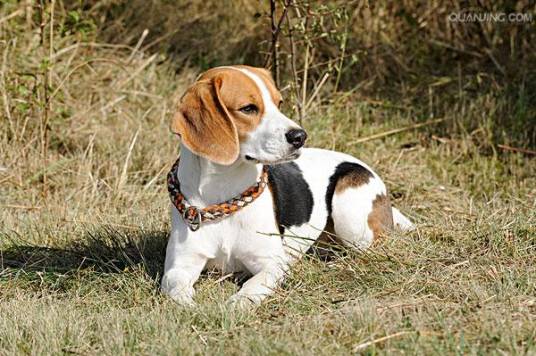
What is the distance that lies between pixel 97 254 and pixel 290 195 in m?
1.13

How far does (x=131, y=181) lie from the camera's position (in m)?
6.49

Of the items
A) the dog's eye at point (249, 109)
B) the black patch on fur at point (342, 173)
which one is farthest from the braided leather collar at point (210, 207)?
the black patch on fur at point (342, 173)

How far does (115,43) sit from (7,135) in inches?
80.2

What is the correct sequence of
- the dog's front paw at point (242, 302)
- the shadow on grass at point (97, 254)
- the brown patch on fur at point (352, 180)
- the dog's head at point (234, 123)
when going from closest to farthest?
the dog's front paw at point (242, 302) < the dog's head at point (234, 123) < the shadow on grass at point (97, 254) < the brown patch on fur at point (352, 180)

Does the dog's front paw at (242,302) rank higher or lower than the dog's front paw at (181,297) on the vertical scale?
higher

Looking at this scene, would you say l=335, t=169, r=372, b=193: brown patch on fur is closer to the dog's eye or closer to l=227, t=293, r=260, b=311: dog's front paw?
the dog's eye

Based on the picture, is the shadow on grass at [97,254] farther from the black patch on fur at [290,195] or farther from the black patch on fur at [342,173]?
the black patch on fur at [342,173]

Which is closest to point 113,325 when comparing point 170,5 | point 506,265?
point 506,265

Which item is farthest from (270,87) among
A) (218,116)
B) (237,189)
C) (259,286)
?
(259,286)

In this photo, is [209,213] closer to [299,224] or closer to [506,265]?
[299,224]

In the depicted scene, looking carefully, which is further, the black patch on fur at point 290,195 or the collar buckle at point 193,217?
the black patch on fur at point 290,195

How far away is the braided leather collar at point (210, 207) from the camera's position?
442cm

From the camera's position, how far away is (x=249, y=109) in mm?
4316

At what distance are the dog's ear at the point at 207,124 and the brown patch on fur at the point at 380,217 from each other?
1.21m
